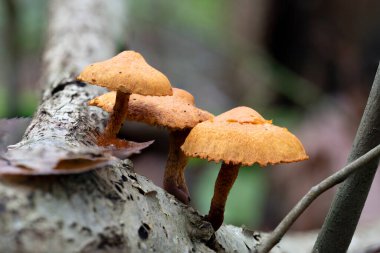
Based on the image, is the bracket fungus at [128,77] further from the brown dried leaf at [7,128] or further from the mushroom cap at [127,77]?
the brown dried leaf at [7,128]

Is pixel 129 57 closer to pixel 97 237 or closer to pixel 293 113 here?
pixel 97 237

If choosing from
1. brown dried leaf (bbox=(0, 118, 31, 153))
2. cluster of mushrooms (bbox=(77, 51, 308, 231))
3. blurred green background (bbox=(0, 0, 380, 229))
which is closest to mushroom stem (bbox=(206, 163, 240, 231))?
cluster of mushrooms (bbox=(77, 51, 308, 231))

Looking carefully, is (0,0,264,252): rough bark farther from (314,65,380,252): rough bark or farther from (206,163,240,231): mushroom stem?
(314,65,380,252): rough bark

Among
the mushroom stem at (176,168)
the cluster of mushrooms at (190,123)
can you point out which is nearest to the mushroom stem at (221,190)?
the cluster of mushrooms at (190,123)

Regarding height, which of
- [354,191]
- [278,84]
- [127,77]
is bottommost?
[278,84]

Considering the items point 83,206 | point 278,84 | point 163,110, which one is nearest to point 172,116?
point 163,110

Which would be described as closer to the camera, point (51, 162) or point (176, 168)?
point (51, 162)

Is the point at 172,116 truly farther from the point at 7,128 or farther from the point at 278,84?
the point at 278,84

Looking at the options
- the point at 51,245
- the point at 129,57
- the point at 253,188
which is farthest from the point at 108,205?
the point at 253,188
